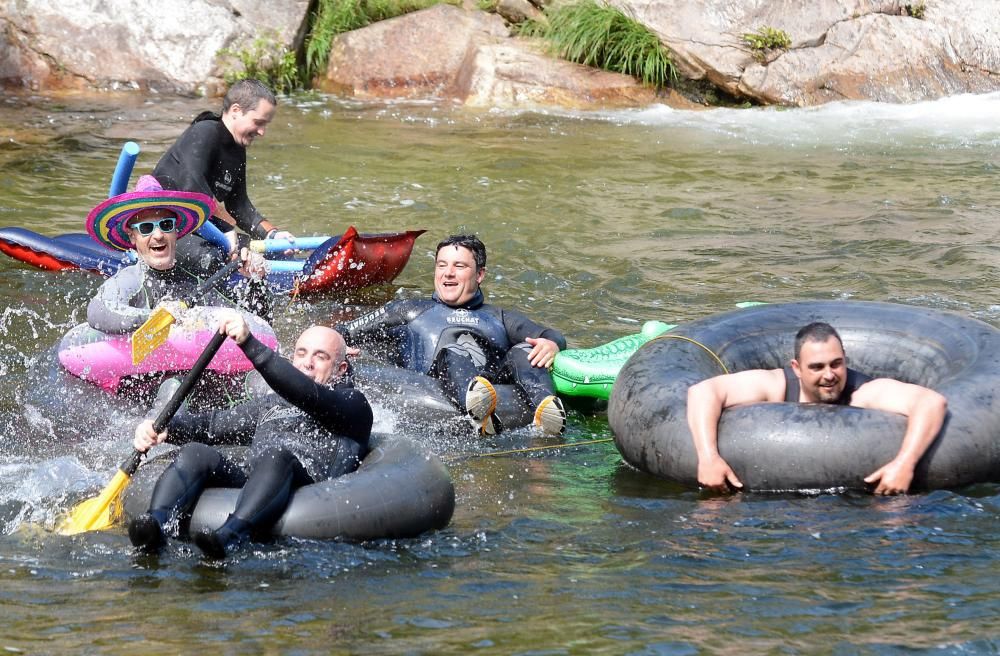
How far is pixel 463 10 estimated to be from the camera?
A: 1567 cm

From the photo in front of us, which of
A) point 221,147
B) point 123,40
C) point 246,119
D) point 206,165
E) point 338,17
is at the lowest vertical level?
point 206,165

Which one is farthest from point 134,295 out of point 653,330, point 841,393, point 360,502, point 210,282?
point 841,393

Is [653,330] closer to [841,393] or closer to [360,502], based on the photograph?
[841,393]

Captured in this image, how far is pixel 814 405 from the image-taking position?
17.5ft

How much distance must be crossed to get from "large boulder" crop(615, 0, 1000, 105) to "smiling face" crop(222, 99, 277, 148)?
811 centimetres

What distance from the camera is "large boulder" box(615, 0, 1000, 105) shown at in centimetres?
1459

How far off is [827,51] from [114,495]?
11.9m

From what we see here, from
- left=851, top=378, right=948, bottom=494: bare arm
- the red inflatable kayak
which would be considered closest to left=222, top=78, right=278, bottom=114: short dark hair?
the red inflatable kayak

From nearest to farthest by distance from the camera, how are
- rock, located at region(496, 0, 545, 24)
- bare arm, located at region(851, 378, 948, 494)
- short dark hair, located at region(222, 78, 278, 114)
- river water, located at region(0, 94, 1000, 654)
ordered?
river water, located at region(0, 94, 1000, 654) < bare arm, located at region(851, 378, 948, 494) < short dark hair, located at region(222, 78, 278, 114) < rock, located at region(496, 0, 545, 24)

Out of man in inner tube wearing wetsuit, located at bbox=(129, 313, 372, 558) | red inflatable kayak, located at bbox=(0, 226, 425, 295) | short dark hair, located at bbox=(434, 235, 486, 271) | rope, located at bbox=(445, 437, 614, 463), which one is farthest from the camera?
red inflatable kayak, located at bbox=(0, 226, 425, 295)

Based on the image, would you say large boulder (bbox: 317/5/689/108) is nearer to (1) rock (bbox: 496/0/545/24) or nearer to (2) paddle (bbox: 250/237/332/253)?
(1) rock (bbox: 496/0/545/24)

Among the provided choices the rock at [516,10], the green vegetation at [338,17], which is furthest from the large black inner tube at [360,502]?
the rock at [516,10]

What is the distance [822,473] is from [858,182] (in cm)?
704

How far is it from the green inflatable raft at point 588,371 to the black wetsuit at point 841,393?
1022 millimetres
